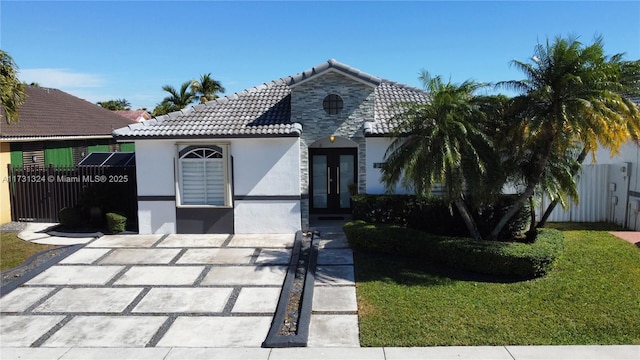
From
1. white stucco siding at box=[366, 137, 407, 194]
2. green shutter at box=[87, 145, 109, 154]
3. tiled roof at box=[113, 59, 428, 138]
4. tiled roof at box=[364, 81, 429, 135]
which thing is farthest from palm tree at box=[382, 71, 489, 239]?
green shutter at box=[87, 145, 109, 154]

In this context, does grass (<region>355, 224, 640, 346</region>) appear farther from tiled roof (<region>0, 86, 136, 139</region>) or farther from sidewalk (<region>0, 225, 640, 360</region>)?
tiled roof (<region>0, 86, 136, 139</region>)

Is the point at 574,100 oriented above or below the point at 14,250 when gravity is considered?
above

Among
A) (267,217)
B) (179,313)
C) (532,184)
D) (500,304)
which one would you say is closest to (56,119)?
(267,217)

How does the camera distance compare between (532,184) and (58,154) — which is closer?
(532,184)

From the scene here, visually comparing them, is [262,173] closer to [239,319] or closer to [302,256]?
[302,256]

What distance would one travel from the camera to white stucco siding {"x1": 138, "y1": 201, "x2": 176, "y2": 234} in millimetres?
14039

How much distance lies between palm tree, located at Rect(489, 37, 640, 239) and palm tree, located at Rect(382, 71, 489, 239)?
1141 millimetres

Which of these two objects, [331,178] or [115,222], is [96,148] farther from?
[331,178]

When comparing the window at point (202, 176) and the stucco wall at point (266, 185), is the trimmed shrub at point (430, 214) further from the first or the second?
the window at point (202, 176)

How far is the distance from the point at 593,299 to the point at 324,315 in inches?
195

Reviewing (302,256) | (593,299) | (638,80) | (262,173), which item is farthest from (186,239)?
(638,80)

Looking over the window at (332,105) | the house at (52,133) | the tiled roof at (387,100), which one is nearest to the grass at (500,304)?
the tiled roof at (387,100)

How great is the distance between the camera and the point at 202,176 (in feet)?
45.9

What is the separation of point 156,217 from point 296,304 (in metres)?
7.16
